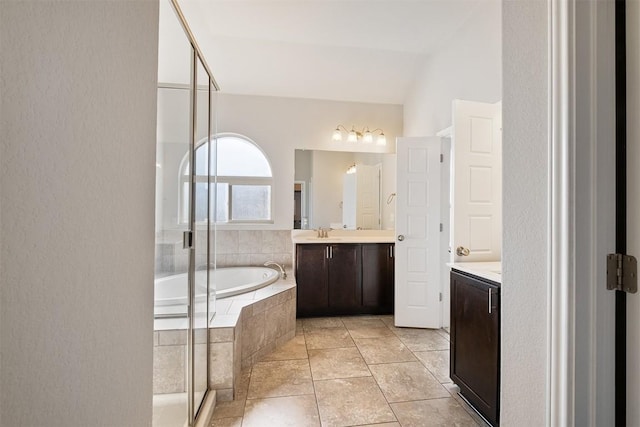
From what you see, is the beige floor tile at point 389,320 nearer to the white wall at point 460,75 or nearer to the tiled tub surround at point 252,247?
the tiled tub surround at point 252,247

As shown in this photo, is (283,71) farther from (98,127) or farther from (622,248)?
(622,248)

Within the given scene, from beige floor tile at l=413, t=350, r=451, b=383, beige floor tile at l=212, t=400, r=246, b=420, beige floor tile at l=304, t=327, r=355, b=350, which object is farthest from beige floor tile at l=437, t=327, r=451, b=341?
beige floor tile at l=212, t=400, r=246, b=420

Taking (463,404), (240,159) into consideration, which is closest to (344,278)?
(463,404)

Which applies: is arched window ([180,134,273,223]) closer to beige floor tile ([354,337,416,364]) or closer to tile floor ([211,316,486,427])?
tile floor ([211,316,486,427])

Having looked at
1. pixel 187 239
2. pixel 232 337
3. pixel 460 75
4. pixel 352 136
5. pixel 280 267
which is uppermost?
pixel 460 75

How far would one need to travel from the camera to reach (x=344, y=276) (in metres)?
3.29

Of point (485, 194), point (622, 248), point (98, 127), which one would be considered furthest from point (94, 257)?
point (485, 194)

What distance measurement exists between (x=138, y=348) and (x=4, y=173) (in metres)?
0.56

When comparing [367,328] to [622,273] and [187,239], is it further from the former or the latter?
[622,273]

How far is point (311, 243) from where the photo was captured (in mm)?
3244

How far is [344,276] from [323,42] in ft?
8.56

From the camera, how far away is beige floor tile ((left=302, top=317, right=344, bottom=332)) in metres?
2.99

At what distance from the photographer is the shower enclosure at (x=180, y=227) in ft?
4.23

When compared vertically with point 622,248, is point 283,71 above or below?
above
